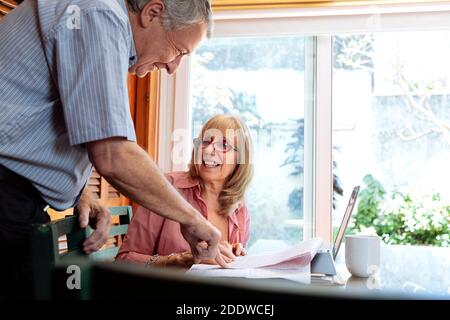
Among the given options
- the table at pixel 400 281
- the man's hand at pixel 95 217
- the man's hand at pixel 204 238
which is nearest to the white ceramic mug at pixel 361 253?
the table at pixel 400 281

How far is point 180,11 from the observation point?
63 centimetres

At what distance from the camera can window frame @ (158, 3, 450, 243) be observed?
1.66 metres

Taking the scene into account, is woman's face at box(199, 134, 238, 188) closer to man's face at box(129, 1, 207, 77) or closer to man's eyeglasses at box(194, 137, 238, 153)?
man's eyeglasses at box(194, 137, 238, 153)

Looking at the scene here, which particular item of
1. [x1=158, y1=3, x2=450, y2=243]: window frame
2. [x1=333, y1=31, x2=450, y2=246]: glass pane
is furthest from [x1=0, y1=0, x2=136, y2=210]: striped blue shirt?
[x1=333, y1=31, x2=450, y2=246]: glass pane

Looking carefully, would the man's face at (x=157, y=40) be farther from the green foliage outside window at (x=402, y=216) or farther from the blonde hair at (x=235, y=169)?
the green foliage outside window at (x=402, y=216)

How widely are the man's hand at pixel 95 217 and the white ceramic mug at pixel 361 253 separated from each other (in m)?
0.32

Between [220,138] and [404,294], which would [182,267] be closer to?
[404,294]

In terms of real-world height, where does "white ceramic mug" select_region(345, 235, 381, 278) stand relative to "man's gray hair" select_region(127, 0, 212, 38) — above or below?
Result: below

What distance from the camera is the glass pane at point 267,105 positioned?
1729 millimetres

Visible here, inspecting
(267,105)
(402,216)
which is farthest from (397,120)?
(267,105)

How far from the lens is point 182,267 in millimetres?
654

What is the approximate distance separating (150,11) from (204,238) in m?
0.28

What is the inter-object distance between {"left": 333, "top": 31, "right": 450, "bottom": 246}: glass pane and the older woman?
24.6 inches

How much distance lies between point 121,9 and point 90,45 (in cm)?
8
